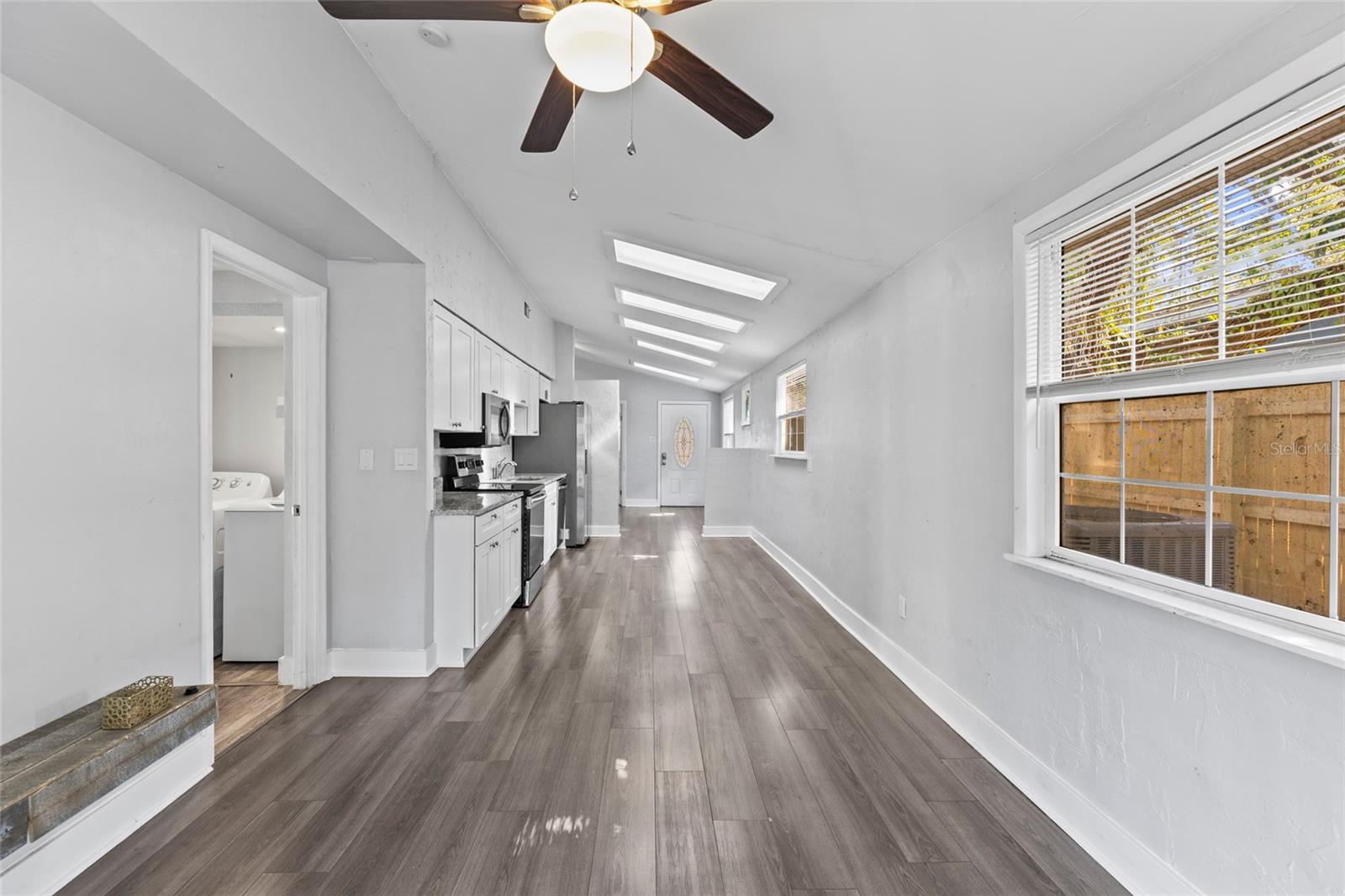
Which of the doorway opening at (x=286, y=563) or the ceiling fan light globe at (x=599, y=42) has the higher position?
the ceiling fan light globe at (x=599, y=42)

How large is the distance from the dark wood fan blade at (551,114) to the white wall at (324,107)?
0.82 m

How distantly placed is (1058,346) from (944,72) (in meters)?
1.00

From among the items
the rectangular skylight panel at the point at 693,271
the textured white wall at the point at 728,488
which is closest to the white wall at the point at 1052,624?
the rectangular skylight panel at the point at 693,271

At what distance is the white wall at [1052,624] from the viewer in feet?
4.23

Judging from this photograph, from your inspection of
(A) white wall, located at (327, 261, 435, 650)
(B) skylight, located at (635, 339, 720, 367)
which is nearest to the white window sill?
(A) white wall, located at (327, 261, 435, 650)

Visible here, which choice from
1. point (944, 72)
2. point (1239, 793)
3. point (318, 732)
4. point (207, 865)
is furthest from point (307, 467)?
point (1239, 793)

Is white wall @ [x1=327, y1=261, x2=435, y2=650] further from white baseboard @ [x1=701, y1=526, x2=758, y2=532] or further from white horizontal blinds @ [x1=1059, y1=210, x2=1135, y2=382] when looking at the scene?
white baseboard @ [x1=701, y1=526, x2=758, y2=532]

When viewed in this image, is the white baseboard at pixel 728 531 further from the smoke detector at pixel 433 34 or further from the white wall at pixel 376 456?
the smoke detector at pixel 433 34

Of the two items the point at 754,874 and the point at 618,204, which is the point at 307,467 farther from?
the point at 754,874

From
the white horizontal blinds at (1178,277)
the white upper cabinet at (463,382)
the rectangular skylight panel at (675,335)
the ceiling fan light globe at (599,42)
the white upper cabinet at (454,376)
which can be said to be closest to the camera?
the ceiling fan light globe at (599,42)

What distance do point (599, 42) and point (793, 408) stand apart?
16.1ft

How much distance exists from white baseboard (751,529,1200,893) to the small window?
2616mm

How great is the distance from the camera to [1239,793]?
137cm

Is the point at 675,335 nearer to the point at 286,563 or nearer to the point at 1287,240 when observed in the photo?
the point at 286,563
